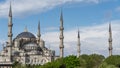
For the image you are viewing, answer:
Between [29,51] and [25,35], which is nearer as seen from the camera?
[29,51]

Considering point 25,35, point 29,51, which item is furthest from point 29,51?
point 25,35

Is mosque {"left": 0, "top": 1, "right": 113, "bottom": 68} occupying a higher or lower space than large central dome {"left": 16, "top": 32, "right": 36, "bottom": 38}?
lower

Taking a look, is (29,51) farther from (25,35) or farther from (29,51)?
(25,35)

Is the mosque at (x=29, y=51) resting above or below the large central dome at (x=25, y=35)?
below

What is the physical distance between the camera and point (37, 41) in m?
119

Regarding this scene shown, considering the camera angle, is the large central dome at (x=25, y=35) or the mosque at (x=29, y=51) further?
the large central dome at (x=25, y=35)

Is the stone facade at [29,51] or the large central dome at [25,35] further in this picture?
the large central dome at [25,35]

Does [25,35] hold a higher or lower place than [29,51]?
higher

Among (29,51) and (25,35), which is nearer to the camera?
(29,51)

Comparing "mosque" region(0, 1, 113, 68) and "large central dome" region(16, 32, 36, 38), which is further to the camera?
"large central dome" region(16, 32, 36, 38)

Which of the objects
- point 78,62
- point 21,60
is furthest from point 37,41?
point 78,62

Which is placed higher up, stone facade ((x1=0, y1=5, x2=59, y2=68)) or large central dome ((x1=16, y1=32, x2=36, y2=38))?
large central dome ((x1=16, y1=32, x2=36, y2=38))

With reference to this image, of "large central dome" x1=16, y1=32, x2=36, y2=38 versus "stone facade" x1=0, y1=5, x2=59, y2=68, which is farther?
"large central dome" x1=16, y1=32, x2=36, y2=38

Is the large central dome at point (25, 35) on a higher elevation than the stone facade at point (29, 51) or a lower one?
higher
